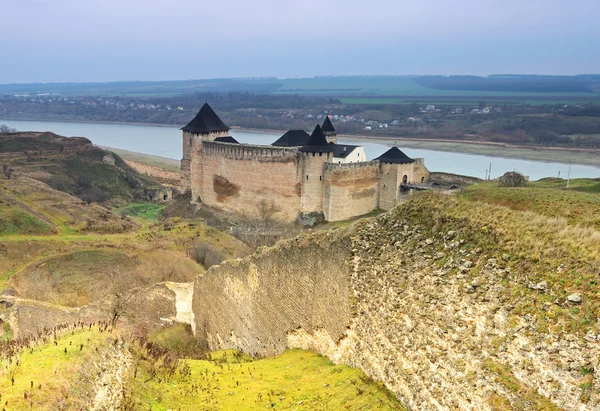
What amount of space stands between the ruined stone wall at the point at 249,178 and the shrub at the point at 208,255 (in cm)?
644

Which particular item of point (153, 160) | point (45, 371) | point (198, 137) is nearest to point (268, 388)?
point (45, 371)

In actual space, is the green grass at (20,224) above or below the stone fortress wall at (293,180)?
below

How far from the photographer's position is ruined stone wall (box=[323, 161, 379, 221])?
80.2 feet

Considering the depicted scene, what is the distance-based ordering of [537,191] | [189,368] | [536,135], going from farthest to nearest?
[536,135], [537,191], [189,368]

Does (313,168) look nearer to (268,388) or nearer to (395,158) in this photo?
(395,158)

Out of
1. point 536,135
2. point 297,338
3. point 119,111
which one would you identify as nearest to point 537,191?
point 297,338

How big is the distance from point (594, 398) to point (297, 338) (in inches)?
201

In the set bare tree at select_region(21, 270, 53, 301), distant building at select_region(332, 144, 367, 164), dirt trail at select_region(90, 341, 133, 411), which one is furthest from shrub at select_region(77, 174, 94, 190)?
dirt trail at select_region(90, 341, 133, 411)

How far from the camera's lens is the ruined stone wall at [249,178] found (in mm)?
25484

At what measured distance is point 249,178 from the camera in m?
26.7

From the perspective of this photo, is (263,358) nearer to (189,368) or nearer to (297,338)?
(297,338)

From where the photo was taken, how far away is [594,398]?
13.7 feet

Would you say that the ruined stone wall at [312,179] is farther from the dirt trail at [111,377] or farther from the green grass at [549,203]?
the dirt trail at [111,377]

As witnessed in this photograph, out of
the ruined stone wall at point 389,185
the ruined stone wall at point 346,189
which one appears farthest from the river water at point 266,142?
the ruined stone wall at point 346,189
